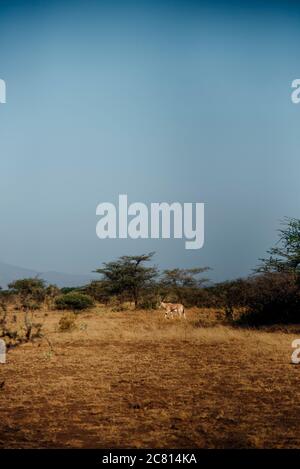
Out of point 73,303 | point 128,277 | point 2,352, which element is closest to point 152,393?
point 2,352

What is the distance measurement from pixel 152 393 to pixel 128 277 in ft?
79.4

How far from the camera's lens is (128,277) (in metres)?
32.3

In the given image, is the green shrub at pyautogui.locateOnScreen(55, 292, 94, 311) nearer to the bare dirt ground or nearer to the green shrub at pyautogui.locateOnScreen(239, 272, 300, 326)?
the green shrub at pyautogui.locateOnScreen(239, 272, 300, 326)

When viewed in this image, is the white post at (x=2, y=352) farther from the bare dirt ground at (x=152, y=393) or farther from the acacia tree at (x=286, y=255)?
the acacia tree at (x=286, y=255)

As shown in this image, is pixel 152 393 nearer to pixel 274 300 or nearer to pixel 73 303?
pixel 274 300

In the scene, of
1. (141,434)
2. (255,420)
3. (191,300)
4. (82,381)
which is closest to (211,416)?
(255,420)

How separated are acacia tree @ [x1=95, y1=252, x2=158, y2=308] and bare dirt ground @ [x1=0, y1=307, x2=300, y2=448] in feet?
57.6

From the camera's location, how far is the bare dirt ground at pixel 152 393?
5.86m

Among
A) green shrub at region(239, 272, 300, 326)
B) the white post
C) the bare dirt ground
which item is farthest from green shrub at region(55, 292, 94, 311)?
the white post

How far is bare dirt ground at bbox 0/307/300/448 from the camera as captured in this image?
5.86m

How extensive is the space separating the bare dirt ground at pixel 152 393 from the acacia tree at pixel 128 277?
57.6 feet

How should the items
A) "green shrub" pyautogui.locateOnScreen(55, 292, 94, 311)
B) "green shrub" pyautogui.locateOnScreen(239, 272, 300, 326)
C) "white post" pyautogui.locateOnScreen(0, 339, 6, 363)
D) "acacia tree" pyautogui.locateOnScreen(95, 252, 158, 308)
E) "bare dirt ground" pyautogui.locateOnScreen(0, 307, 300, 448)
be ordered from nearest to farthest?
"bare dirt ground" pyautogui.locateOnScreen(0, 307, 300, 448)
"white post" pyautogui.locateOnScreen(0, 339, 6, 363)
"green shrub" pyautogui.locateOnScreen(239, 272, 300, 326)
"green shrub" pyautogui.locateOnScreen(55, 292, 94, 311)
"acacia tree" pyautogui.locateOnScreen(95, 252, 158, 308)

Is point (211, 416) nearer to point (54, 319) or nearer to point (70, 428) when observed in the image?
point (70, 428)
